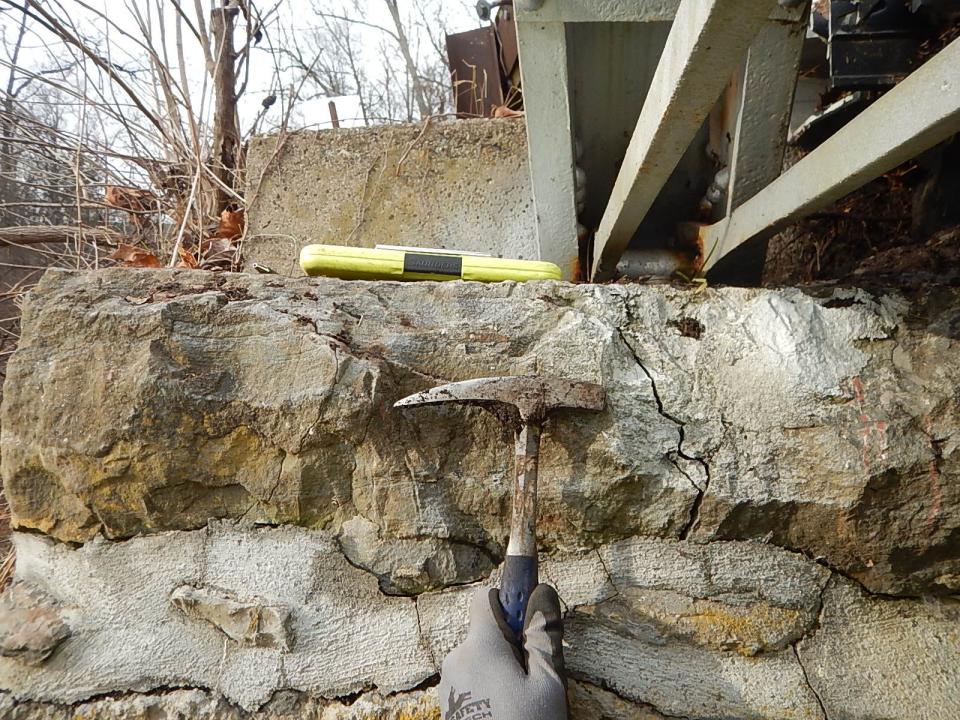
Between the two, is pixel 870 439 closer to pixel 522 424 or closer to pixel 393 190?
pixel 522 424

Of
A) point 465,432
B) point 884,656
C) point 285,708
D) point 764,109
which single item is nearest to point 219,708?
point 285,708

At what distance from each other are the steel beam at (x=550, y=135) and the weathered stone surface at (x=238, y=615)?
1.18 metres

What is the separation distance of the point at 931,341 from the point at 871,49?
2.31ft

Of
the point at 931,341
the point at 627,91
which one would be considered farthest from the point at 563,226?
the point at 931,341

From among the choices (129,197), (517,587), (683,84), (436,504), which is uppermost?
(129,197)

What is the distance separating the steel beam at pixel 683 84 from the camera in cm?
87

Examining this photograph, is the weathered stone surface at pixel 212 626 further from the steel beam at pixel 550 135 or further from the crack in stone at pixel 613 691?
the steel beam at pixel 550 135

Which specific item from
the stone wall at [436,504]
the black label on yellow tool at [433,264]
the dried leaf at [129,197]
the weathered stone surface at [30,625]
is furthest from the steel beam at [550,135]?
the dried leaf at [129,197]

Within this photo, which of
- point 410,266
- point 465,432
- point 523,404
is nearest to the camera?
point 523,404

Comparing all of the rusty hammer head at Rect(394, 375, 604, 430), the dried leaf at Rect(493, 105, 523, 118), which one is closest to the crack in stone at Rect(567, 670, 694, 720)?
the rusty hammer head at Rect(394, 375, 604, 430)

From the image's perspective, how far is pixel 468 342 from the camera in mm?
1376

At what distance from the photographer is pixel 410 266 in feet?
5.02

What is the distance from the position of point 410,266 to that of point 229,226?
1.28m

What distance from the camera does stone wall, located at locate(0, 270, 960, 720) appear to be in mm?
1225
